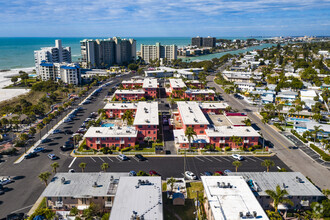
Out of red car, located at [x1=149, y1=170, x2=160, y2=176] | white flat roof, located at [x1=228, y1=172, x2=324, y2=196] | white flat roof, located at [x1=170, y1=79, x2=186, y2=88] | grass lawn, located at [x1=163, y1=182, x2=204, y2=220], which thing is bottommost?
grass lawn, located at [x1=163, y1=182, x2=204, y2=220]

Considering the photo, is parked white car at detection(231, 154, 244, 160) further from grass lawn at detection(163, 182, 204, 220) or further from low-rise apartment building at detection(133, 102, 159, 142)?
low-rise apartment building at detection(133, 102, 159, 142)

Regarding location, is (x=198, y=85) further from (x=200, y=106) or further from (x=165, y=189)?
(x=165, y=189)

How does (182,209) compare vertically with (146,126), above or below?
below

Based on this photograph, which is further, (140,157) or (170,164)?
(140,157)

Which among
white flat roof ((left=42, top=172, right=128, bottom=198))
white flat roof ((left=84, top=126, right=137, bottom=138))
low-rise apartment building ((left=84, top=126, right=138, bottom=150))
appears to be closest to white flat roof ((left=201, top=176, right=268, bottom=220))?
white flat roof ((left=42, top=172, right=128, bottom=198))

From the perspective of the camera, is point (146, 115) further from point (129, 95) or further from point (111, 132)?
point (129, 95)

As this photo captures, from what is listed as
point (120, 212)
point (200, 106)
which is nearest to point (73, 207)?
point (120, 212)

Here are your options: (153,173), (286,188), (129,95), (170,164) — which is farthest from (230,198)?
(129,95)
